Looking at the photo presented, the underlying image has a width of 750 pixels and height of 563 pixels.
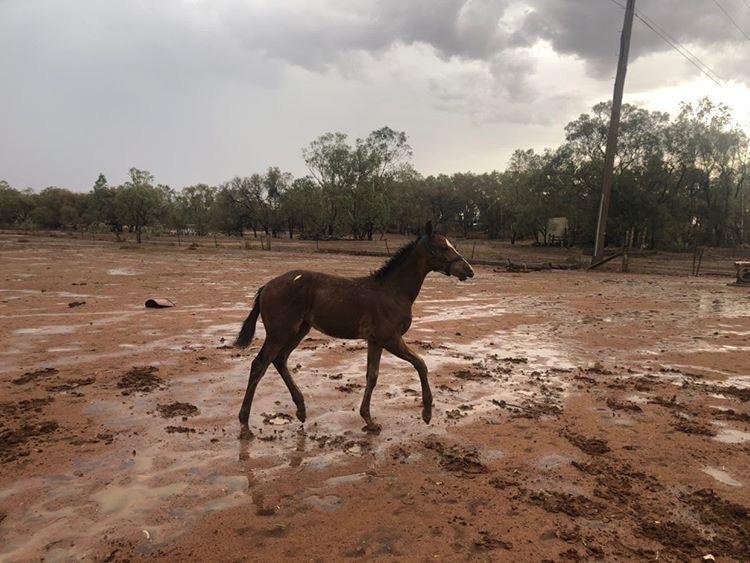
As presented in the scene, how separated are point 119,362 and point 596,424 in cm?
728

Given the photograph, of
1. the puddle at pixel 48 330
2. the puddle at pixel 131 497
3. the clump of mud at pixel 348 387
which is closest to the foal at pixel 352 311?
the clump of mud at pixel 348 387

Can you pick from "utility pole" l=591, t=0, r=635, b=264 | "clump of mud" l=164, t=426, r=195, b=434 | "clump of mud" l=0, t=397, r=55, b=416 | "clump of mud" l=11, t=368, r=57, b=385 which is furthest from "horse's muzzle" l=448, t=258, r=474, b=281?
"utility pole" l=591, t=0, r=635, b=264

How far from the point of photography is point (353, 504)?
403cm

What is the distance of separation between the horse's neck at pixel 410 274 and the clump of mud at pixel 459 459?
Answer: 1.76 metres

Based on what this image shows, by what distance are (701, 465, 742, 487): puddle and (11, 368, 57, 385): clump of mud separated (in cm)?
854

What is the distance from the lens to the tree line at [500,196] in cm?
4306

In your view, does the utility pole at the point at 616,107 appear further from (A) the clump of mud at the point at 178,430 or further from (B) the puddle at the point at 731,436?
(A) the clump of mud at the point at 178,430

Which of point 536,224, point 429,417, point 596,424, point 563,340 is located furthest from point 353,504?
point 536,224

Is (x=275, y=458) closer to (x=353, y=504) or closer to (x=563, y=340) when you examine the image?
(x=353, y=504)

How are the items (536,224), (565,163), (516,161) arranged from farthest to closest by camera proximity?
(516,161), (536,224), (565,163)

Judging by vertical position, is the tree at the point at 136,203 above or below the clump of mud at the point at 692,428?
above

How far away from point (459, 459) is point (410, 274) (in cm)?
224

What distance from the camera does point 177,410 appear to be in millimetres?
5949

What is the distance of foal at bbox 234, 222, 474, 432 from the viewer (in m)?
5.62
